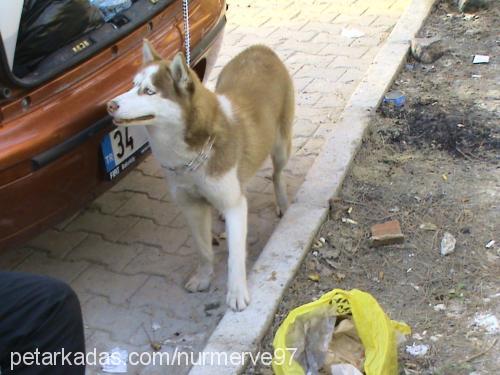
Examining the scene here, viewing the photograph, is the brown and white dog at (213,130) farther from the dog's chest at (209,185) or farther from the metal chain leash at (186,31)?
the metal chain leash at (186,31)

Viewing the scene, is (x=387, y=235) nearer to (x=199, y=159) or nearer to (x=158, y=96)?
(x=199, y=159)

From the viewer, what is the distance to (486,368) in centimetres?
294

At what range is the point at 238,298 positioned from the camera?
3393 millimetres

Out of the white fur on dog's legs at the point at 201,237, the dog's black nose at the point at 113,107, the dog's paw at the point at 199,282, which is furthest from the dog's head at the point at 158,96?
the dog's paw at the point at 199,282

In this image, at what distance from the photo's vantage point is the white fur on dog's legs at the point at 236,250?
3428mm

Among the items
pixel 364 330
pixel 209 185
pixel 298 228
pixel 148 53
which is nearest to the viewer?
pixel 364 330

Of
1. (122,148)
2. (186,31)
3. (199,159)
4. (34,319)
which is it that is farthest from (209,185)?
(34,319)

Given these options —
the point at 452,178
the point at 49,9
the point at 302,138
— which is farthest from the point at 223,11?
the point at 452,178

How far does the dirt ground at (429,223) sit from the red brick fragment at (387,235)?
0.04 m

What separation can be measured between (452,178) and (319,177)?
799mm

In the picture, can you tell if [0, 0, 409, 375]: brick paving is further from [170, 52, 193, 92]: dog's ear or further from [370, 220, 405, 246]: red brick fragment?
[170, 52, 193, 92]: dog's ear

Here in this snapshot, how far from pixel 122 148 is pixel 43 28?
68 cm

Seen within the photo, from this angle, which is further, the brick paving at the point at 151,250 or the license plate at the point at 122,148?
the brick paving at the point at 151,250

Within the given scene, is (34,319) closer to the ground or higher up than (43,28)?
closer to the ground
